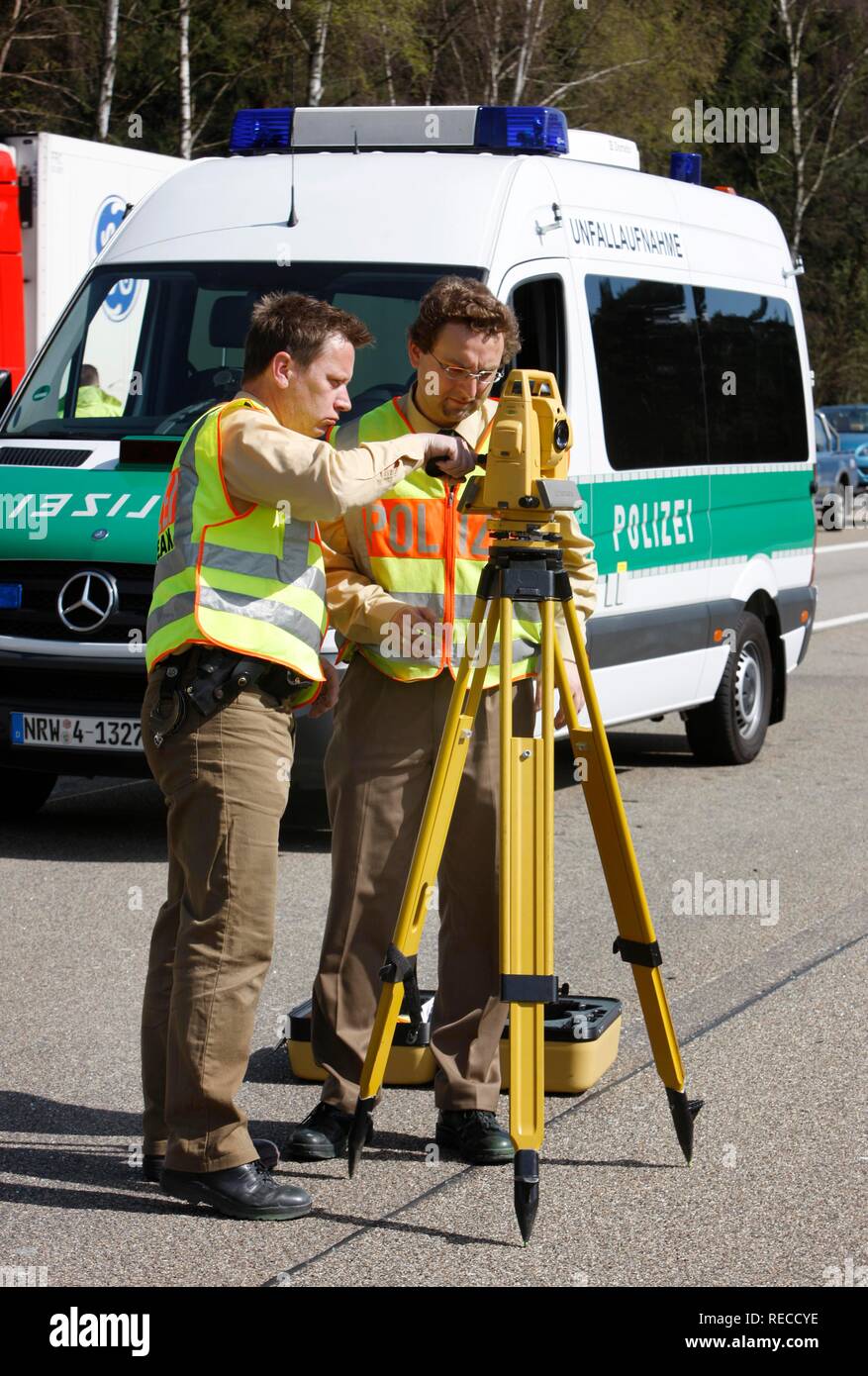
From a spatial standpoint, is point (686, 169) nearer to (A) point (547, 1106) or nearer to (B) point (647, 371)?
(B) point (647, 371)

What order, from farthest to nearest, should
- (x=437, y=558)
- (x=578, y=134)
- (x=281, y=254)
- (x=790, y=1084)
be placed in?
(x=578, y=134) < (x=281, y=254) < (x=790, y=1084) < (x=437, y=558)

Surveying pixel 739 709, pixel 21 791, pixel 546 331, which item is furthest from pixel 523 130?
pixel 21 791

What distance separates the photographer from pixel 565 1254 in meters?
4.16

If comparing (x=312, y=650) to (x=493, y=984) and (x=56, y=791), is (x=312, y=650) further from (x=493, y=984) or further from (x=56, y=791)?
(x=56, y=791)

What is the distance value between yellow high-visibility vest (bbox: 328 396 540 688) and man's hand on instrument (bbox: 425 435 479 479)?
33cm

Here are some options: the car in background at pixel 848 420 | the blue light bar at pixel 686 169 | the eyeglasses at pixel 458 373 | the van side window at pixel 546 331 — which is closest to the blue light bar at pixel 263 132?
the van side window at pixel 546 331

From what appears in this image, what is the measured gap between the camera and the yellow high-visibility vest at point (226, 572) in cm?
425

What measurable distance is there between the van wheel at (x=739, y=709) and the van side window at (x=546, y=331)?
7.29 ft

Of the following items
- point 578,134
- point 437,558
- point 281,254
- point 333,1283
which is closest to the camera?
point 333,1283

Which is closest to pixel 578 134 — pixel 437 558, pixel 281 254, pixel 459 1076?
pixel 281 254

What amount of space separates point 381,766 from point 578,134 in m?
5.25

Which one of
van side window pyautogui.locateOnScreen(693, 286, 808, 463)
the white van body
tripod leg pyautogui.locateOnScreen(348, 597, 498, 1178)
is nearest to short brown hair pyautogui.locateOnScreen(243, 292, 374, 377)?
tripod leg pyautogui.locateOnScreen(348, 597, 498, 1178)

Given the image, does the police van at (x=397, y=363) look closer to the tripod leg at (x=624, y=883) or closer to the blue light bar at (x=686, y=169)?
the blue light bar at (x=686, y=169)

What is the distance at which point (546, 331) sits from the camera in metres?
8.52
